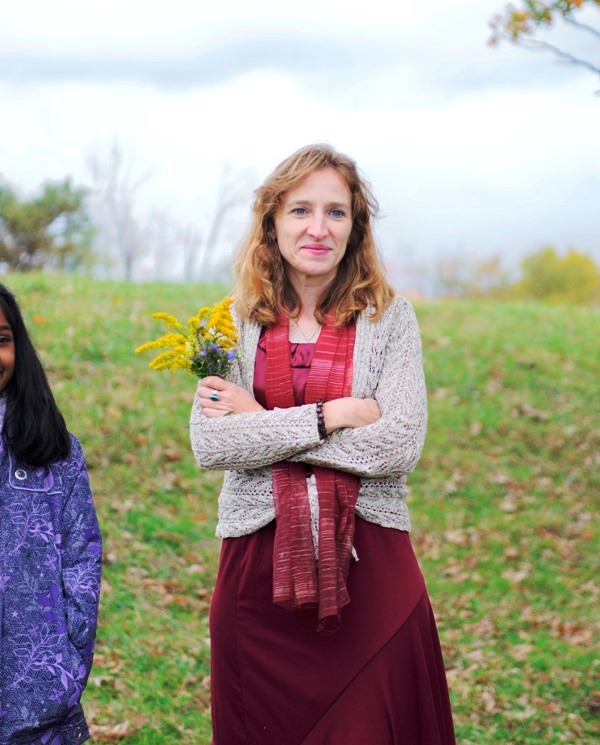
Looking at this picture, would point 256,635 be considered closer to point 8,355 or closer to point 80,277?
point 8,355

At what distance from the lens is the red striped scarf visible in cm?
292

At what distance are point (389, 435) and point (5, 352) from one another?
3.93ft

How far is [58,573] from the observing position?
9.10 feet

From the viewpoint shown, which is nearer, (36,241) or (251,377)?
(251,377)

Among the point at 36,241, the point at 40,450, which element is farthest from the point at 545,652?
the point at 36,241

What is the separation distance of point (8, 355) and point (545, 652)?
4.52 metres

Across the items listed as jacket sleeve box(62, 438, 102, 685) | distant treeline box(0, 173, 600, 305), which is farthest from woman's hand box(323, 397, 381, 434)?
distant treeline box(0, 173, 600, 305)

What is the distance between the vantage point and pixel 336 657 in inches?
121

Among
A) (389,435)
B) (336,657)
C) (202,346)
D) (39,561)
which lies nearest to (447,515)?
(336,657)

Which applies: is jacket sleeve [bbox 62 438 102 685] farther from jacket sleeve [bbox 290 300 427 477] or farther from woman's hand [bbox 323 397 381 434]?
woman's hand [bbox 323 397 381 434]

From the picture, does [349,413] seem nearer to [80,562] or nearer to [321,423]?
[321,423]

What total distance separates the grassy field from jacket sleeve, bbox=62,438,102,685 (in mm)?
2147

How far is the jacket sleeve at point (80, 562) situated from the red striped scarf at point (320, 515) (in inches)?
21.5

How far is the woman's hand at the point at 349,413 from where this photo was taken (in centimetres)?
303
